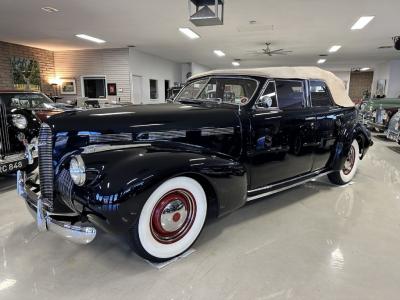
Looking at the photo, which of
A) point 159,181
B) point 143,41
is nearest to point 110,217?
point 159,181

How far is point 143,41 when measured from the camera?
10.2m

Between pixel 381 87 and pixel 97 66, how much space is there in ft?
52.3

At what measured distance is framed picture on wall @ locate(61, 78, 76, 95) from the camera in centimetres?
1234

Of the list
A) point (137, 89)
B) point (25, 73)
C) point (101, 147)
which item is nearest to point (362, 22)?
point (101, 147)

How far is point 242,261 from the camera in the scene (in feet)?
7.29

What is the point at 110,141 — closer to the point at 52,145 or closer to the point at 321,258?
the point at 52,145

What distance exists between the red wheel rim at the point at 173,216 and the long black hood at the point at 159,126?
483mm

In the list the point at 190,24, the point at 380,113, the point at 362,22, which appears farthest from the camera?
the point at 380,113

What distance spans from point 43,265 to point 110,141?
1086 millimetres

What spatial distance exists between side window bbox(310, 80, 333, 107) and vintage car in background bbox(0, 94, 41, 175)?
11.8 feet

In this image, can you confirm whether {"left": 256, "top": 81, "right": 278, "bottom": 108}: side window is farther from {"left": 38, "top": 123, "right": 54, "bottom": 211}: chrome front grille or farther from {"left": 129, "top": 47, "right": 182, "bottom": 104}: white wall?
{"left": 129, "top": 47, "right": 182, "bottom": 104}: white wall

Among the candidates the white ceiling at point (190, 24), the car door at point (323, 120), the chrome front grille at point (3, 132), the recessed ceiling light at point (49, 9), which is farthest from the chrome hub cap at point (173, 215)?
the recessed ceiling light at point (49, 9)

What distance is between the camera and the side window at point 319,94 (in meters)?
3.44

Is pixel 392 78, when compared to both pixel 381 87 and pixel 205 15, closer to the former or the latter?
pixel 381 87
